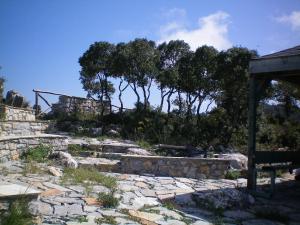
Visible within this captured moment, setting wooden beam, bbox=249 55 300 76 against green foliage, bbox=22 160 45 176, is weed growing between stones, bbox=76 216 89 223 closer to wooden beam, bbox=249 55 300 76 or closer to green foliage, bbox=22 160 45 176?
green foliage, bbox=22 160 45 176

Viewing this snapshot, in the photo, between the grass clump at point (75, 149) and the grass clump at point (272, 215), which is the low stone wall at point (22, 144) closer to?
the grass clump at point (75, 149)

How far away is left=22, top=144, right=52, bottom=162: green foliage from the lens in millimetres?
9734

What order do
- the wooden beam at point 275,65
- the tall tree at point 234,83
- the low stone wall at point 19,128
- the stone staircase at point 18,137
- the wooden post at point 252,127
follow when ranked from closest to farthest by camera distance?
the wooden beam at point 275,65, the wooden post at point 252,127, the stone staircase at point 18,137, the low stone wall at point 19,128, the tall tree at point 234,83

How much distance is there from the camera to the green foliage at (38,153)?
9734 millimetres

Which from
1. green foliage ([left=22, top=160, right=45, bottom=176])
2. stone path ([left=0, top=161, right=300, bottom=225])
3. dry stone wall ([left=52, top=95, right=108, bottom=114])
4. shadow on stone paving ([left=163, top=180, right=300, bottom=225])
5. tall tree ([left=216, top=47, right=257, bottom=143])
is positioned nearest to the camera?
stone path ([left=0, top=161, right=300, bottom=225])

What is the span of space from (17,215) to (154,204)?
8.47 ft

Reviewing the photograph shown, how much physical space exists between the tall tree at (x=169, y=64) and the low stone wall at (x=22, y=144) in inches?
313

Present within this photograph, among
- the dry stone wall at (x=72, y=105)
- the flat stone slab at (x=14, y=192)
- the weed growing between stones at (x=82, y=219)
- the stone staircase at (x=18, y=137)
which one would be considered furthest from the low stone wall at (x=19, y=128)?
the dry stone wall at (x=72, y=105)

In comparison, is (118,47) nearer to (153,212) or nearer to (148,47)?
(148,47)

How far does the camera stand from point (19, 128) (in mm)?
11297

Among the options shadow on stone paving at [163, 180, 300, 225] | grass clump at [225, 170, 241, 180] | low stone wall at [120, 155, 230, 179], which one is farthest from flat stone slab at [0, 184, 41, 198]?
grass clump at [225, 170, 241, 180]

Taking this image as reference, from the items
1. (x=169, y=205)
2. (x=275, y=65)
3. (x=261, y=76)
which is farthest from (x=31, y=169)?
(x=275, y=65)

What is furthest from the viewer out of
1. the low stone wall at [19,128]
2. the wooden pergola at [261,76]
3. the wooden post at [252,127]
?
the low stone wall at [19,128]

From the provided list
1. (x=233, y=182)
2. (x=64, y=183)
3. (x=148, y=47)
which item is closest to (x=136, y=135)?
(x=148, y=47)
